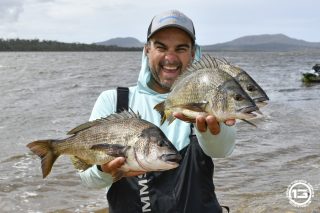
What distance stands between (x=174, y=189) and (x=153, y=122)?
2.21 feet

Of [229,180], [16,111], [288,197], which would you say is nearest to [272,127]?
[229,180]

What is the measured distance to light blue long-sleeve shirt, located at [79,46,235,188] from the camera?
13.3ft

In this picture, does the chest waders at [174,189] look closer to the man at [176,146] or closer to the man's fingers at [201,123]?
the man at [176,146]

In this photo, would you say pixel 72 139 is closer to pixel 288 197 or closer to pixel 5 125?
pixel 288 197

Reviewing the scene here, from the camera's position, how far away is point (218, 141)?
402 centimetres

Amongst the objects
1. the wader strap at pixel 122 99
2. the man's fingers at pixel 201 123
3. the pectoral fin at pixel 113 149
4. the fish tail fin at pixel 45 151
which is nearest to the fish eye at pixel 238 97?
the man's fingers at pixel 201 123

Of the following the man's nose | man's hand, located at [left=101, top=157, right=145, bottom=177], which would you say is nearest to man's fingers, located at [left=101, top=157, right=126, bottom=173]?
man's hand, located at [left=101, top=157, right=145, bottom=177]

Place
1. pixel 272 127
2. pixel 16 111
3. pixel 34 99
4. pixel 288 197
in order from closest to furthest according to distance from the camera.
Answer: pixel 288 197
pixel 272 127
pixel 16 111
pixel 34 99

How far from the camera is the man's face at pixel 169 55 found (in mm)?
4395

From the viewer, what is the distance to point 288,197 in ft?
26.1

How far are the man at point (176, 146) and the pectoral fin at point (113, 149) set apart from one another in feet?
1.25

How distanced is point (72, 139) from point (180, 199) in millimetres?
1125

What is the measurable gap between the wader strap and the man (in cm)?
5

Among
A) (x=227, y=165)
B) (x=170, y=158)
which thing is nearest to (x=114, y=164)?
(x=170, y=158)
